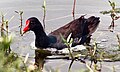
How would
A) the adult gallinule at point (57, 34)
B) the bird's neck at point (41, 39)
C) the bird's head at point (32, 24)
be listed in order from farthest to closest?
the bird's neck at point (41, 39) < the adult gallinule at point (57, 34) < the bird's head at point (32, 24)

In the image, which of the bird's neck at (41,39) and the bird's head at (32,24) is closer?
the bird's head at (32,24)

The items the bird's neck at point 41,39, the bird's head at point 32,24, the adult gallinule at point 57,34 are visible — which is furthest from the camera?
the bird's neck at point 41,39

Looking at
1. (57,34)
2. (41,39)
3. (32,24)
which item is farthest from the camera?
(41,39)

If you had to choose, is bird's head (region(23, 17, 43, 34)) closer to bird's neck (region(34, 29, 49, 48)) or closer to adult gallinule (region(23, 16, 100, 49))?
adult gallinule (region(23, 16, 100, 49))

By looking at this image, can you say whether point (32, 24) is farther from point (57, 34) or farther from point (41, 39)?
point (57, 34)

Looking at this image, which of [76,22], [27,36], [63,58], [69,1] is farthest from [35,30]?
[69,1]

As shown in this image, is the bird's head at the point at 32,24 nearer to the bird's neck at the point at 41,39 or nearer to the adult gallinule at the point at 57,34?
the adult gallinule at the point at 57,34

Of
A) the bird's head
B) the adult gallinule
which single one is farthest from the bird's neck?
the bird's head

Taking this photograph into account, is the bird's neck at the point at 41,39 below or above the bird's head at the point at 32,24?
below

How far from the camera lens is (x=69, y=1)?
11695 mm

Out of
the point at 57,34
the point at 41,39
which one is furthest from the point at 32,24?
the point at 57,34

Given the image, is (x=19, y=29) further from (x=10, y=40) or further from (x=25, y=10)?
(x=10, y=40)

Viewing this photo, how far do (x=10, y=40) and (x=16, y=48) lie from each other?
5845 mm

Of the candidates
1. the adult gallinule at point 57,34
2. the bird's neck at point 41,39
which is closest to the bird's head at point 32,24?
the adult gallinule at point 57,34
